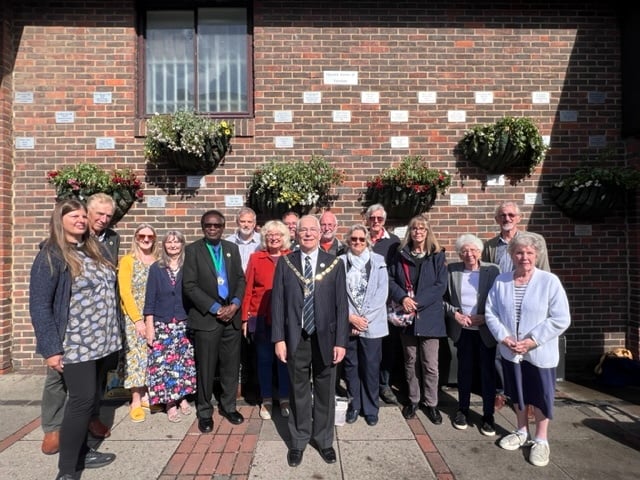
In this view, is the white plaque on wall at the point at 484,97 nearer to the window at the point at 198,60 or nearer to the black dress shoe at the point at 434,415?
the window at the point at 198,60

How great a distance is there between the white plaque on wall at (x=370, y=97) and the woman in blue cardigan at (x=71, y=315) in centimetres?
387

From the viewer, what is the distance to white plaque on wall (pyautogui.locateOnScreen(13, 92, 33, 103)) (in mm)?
5473

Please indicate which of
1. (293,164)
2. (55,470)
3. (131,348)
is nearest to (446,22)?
(293,164)

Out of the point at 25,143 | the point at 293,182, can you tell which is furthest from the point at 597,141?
the point at 25,143

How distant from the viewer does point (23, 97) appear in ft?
18.0

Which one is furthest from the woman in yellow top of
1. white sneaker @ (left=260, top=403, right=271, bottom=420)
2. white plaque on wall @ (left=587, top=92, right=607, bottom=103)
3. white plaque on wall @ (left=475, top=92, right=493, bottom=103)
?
white plaque on wall @ (left=587, top=92, right=607, bottom=103)

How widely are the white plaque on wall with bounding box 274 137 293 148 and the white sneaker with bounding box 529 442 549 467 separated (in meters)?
4.21

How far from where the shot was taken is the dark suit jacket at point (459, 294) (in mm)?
3707

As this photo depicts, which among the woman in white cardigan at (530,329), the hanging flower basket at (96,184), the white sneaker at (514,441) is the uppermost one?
the hanging flower basket at (96,184)

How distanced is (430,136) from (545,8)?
241 cm

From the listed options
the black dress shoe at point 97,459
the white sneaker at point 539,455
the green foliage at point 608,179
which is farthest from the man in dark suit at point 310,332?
the green foliage at point 608,179

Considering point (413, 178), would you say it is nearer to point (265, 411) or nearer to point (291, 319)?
point (291, 319)

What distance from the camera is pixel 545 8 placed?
575 cm

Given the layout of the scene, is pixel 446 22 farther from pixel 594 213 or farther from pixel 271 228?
pixel 271 228
